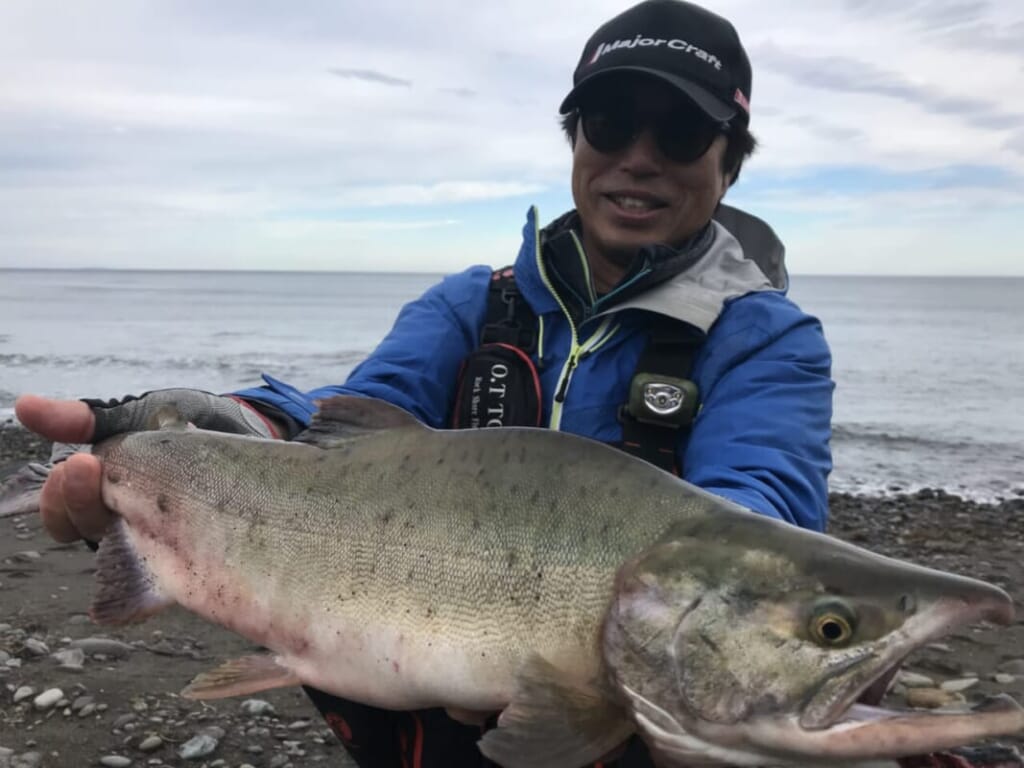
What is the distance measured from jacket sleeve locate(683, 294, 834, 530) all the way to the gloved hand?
1815mm

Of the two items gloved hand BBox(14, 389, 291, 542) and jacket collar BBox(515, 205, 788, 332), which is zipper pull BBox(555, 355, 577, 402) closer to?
jacket collar BBox(515, 205, 788, 332)

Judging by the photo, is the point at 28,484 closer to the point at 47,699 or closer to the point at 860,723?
the point at 47,699

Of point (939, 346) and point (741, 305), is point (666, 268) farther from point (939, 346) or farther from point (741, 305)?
point (939, 346)

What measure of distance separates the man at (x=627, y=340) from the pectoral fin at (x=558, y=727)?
867 mm

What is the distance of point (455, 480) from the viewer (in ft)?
9.18

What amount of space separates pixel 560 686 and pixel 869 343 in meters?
→ 44.9

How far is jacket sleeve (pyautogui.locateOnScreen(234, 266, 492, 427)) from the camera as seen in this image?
3.96 m

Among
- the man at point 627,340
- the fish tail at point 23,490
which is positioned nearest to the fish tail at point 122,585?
the man at point 627,340

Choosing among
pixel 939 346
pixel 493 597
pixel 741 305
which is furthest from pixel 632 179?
pixel 939 346

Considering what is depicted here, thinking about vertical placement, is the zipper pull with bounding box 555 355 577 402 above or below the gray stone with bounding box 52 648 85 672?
above

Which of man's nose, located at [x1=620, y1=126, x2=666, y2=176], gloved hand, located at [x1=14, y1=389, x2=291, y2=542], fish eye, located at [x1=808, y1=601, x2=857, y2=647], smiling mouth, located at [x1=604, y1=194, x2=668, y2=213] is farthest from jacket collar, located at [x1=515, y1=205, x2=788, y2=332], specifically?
fish eye, located at [x1=808, y1=601, x2=857, y2=647]

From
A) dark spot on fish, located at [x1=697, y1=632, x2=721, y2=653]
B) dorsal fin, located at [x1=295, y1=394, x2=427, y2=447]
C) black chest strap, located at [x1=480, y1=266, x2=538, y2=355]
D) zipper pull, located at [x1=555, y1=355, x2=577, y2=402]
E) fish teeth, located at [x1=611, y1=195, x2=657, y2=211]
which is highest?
fish teeth, located at [x1=611, y1=195, x2=657, y2=211]

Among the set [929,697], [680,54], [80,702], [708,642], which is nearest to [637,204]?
[680,54]

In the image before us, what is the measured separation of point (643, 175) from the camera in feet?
12.9
